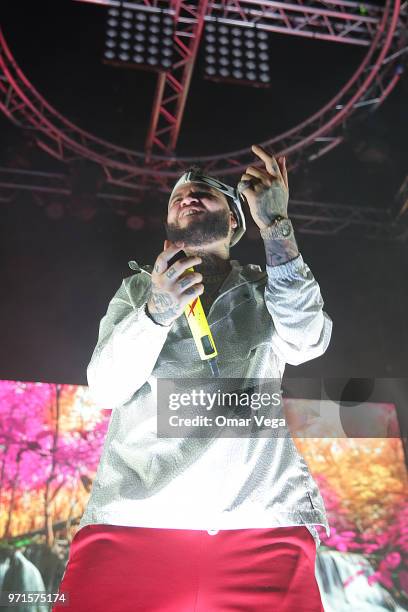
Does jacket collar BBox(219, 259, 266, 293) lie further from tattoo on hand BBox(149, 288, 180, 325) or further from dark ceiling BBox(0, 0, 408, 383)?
dark ceiling BBox(0, 0, 408, 383)

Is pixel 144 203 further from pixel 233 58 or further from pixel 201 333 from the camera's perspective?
pixel 201 333

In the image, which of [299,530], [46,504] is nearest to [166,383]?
[299,530]

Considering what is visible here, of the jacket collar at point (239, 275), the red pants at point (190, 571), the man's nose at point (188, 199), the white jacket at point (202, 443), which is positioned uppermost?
the man's nose at point (188, 199)

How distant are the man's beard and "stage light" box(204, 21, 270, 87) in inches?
143

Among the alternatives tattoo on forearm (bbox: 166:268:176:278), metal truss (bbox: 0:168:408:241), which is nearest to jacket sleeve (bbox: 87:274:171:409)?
tattoo on forearm (bbox: 166:268:176:278)

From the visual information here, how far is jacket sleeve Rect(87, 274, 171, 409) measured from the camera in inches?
57.9

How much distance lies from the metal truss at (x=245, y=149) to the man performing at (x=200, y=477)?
404cm

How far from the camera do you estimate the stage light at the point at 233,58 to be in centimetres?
511

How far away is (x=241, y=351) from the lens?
1.65m

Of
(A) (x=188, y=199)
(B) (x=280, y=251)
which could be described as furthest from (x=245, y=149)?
(B) (x=280, y=251)

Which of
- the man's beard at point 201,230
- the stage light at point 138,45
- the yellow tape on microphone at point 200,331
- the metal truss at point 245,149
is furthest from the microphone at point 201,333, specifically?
the metal truss at point 245,149

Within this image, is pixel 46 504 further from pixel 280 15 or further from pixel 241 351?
pixel 280 15

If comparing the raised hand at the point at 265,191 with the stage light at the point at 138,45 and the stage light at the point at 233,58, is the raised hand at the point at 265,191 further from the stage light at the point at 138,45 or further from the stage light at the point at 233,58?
the stage light at the point at 233,58

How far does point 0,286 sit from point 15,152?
130 centimetres
